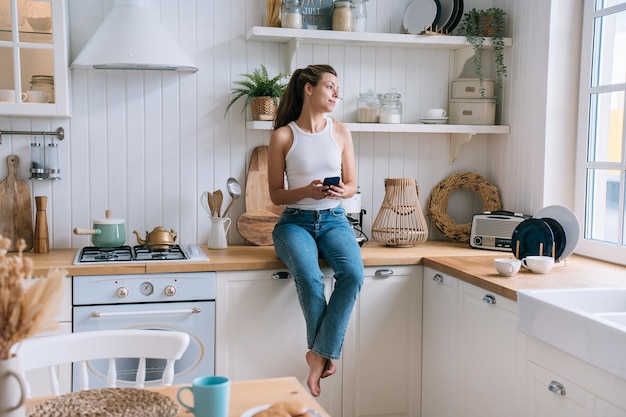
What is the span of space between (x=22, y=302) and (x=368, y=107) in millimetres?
2702

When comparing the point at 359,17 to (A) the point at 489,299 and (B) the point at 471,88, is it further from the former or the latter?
(A) the point at 489,299

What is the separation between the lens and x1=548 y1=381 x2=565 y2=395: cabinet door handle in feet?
7.29

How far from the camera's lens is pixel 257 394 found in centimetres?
146

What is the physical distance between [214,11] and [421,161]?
4.16 feet

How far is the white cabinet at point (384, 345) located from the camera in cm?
323

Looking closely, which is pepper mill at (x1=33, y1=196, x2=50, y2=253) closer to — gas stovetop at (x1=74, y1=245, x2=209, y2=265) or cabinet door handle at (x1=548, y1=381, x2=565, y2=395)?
gas stovetop at (x1=74, y1=245, x2=209, y2=265)

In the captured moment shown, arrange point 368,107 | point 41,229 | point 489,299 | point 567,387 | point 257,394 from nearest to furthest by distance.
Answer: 1. point 257,394
2. point 567,387
3. point 489,299
4. point 41,229
5. point 368,107

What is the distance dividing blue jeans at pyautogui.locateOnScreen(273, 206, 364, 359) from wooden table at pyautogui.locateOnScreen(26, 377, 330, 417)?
53.0 inches

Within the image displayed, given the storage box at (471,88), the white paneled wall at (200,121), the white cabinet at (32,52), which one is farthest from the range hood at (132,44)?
the storage box at (471,88)

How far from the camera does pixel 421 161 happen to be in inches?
151

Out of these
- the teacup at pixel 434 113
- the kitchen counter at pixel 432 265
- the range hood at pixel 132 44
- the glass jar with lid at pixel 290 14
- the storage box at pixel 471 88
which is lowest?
the kitchen counter at pixel 432 265

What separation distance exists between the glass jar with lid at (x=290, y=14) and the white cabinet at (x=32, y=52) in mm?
956

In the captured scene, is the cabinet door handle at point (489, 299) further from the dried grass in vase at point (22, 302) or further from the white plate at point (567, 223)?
the dried grass in vase at point (22, 302)

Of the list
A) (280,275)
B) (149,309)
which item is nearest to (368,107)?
(280,275)
